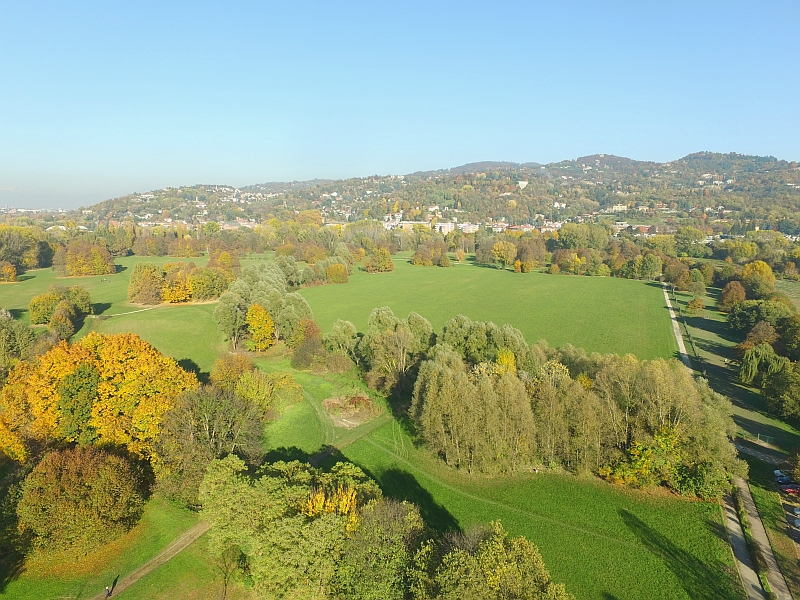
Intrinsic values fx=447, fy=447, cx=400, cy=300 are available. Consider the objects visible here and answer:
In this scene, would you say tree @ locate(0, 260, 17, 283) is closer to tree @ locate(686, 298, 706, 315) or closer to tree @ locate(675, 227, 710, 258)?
tree @ locate(686, 298, 706, 315)

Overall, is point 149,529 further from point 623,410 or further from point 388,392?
point 623,410

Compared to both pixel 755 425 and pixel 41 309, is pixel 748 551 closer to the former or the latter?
pixel 755 425

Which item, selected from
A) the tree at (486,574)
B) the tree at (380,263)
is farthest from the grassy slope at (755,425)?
the tree at (380,263)

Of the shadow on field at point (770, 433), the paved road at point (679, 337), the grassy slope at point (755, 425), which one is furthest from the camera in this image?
the paved road at point (679, 337)

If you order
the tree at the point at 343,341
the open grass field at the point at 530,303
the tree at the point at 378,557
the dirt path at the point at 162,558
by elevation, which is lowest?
the open grass field at the point at 530,303

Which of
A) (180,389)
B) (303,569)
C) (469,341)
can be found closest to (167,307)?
(180,389)

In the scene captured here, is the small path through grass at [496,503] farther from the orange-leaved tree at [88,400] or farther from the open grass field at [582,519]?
the orange-leaved tree at [88,400]

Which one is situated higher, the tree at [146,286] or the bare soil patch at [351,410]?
the tree at [146,286]

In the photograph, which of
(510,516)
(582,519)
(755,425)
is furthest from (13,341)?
(755,425)
